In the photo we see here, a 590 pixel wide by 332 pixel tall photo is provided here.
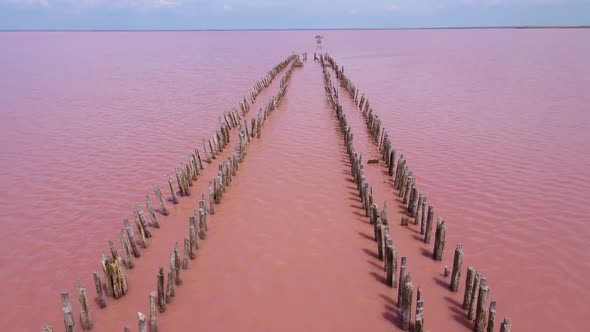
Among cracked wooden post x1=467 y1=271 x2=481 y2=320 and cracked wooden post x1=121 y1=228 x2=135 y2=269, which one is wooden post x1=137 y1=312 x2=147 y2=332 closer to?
cracked wooden post x1=121 y1=228 x2=135 y2=269

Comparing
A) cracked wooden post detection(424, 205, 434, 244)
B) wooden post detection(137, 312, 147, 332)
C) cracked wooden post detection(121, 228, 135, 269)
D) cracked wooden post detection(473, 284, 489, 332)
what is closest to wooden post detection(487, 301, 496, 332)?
cracked wooden post detection(473, 284, 489, 332)

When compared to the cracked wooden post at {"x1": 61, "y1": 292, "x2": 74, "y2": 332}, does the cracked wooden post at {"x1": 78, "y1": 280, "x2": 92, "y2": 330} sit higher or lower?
lower

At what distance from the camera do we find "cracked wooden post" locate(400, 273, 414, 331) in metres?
5.14

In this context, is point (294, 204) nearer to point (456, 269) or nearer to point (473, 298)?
point (456, 269)

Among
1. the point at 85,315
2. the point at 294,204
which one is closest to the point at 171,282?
the point at 85,315

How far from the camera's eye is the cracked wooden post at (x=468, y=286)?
18.0ft

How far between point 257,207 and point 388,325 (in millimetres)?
4125

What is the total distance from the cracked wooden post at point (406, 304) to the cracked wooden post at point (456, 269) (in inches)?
39.5

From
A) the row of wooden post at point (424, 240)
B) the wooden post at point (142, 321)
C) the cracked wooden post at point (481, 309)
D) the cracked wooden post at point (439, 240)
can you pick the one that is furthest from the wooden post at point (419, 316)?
the wooden post at point (142, 321)

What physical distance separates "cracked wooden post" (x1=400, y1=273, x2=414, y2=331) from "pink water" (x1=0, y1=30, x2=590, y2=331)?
27 cm

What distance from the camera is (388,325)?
18.1 feet

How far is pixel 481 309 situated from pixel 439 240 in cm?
168

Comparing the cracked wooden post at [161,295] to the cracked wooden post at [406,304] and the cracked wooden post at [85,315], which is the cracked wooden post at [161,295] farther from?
the cracked wooden post at [406,304]

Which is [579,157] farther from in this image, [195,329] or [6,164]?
[6,164]
